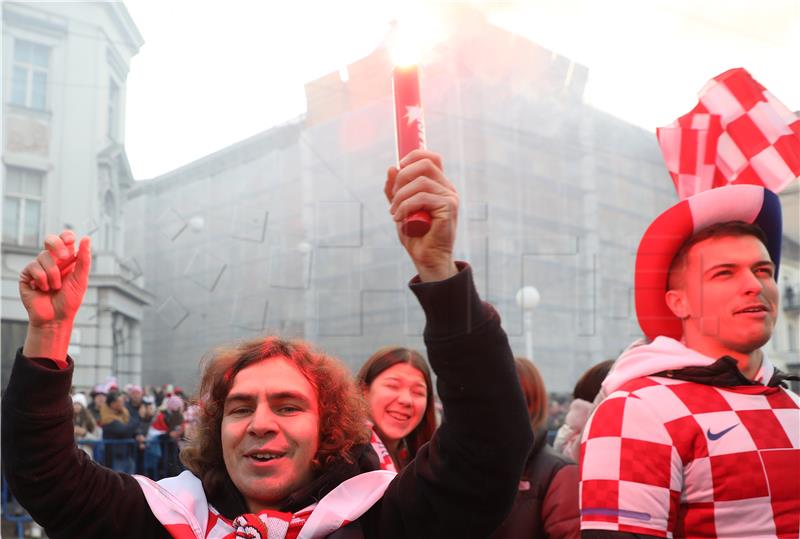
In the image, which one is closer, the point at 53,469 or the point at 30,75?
the point at 53,469

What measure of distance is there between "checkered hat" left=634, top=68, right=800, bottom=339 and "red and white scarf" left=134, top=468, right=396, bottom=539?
71 cm

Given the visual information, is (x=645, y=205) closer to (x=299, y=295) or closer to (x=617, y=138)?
(x=617, y=138)

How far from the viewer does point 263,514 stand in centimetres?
149

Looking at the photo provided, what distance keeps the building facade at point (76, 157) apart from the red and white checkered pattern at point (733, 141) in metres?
1.37

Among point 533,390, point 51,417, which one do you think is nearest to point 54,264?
point 51,417

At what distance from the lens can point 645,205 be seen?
334 cm

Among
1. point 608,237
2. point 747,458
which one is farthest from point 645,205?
point 747,458

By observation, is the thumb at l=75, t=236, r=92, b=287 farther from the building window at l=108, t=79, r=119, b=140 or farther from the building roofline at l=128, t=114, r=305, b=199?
the building window at l=108, t=79, r=119, b=140

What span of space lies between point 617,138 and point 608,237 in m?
1.05

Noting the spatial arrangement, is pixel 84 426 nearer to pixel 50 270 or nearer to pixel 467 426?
pixel 50 270

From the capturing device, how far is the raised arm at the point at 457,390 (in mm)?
1090

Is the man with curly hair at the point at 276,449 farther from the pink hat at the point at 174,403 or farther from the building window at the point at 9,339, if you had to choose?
the pink hat at the point at 174,403

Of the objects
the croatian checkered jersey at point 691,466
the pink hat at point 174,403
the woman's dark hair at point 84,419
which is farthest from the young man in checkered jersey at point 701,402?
the woman's dark hair at point 84,419

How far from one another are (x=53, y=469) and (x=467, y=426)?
2.78 feet
